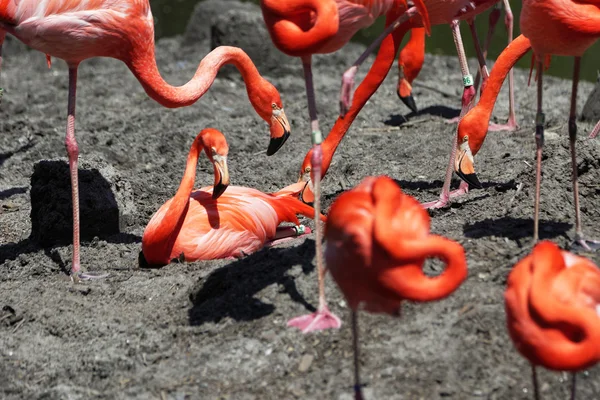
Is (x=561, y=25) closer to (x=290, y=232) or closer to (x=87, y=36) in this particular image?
(x=290, y=232)

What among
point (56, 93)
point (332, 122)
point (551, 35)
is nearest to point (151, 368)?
point (551, 35)

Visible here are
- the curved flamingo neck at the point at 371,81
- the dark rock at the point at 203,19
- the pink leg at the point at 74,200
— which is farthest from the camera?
the dark rock at the point at 203,19

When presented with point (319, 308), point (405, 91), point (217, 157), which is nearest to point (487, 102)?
point (217, 157)

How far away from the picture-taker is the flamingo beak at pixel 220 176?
435cm

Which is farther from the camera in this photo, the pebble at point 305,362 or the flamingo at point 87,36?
the flamingo at point 87,36

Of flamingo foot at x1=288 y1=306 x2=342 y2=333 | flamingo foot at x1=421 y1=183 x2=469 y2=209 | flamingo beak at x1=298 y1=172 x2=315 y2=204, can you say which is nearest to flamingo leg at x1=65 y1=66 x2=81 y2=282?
flamingo beak at x1=298 y1=172 x2=315 y2=204

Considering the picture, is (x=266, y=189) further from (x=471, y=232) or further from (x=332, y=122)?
(x=471, y=232)

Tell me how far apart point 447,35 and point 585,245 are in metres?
7.32

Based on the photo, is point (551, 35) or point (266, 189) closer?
point (551, 35)

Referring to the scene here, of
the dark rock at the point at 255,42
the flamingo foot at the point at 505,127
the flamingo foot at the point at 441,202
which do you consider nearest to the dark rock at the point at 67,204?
the flamingo foot at the point at 441,202

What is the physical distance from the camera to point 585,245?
3637mm

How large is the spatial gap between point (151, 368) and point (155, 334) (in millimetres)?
249

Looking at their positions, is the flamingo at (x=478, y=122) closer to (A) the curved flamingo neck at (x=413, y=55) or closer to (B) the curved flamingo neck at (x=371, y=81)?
(B) the curved flamingo neck at (x=371, y=81)

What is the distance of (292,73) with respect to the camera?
832cm
